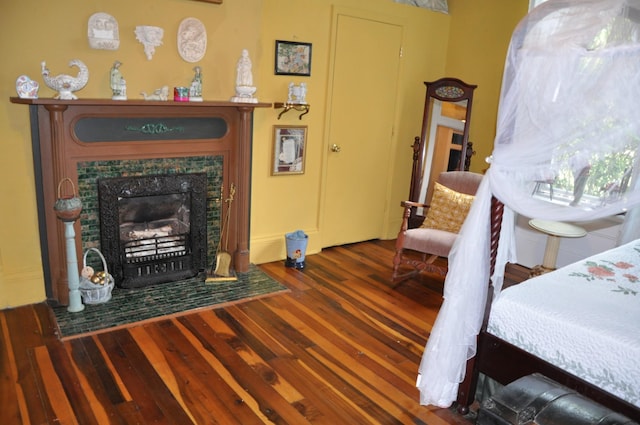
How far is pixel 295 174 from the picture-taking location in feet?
15.3

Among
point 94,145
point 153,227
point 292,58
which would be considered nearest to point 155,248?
point 153,227

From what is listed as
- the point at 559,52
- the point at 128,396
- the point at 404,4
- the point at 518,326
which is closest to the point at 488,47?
the point at 404,4

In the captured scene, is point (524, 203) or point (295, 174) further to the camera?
point (295, 174)

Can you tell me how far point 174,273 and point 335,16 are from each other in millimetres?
2554

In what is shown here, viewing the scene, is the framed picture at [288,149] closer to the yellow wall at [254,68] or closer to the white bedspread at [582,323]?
the yellow wall at [254,68]

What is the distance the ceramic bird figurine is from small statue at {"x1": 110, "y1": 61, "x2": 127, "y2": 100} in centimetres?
17

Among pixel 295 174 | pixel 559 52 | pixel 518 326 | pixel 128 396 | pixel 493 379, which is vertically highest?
pixel 559 52

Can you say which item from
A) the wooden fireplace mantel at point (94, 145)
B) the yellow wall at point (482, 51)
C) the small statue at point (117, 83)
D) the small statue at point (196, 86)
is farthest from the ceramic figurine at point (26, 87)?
the yellow wall at point (482, 51)

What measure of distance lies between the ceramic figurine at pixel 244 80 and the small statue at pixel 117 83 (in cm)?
79

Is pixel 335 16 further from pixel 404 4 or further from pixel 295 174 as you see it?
pixel 295 174

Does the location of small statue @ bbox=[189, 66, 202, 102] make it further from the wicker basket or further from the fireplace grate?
the wicker basket

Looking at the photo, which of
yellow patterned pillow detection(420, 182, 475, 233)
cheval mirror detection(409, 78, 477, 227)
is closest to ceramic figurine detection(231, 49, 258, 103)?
yellow patterned pillow detection(420, 182, 475, 233)

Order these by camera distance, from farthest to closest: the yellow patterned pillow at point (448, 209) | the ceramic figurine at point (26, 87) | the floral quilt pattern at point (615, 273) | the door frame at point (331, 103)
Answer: the door frame at point (331, 103) < the yellow patterned pillow at point (448, 209) < the ceramic figurine at point (26, 87) < the floral quilt pattern at point (615, 273)

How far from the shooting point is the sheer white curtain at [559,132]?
2.21 metres
